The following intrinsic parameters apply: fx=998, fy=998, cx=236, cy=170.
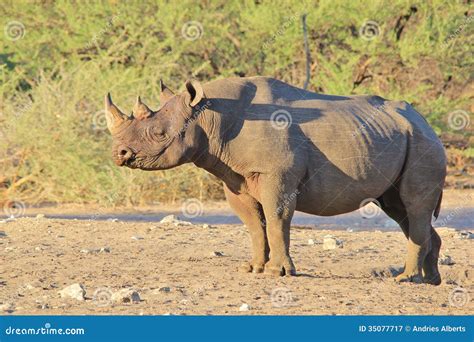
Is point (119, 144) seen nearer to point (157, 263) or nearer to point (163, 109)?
point (163, 109)

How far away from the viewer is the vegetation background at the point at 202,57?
15.7 metres

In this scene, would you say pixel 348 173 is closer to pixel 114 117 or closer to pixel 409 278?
pixel 409 278

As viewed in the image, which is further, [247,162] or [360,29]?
[360,29]

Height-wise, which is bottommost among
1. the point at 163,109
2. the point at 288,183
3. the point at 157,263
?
the point at 157,263

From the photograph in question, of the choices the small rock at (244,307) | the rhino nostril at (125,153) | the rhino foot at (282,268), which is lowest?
the rhino foot at (282,268)

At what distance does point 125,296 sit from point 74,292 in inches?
17.1

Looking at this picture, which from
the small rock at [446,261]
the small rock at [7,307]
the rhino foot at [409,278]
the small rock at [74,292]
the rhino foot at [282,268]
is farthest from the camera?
the small rock at [446,261]

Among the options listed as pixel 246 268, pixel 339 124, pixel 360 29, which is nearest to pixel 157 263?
pixel 246 268

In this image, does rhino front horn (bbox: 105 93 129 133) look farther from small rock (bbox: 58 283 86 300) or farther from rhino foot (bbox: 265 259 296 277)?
rhino foot (bbox: 265 259 296 277)

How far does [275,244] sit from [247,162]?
74cm

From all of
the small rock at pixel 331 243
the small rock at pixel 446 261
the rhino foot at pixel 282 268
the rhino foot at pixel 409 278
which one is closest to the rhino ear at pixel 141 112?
the rhino foot at pixel 282 268

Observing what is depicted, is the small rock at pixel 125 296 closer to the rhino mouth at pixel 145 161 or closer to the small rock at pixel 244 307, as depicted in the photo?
the small rock at pixel 244 307

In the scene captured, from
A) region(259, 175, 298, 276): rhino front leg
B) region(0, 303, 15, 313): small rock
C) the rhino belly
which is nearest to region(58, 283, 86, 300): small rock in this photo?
region(0, 303, 15, 313): small rock

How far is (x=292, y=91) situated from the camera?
8.73 metres
